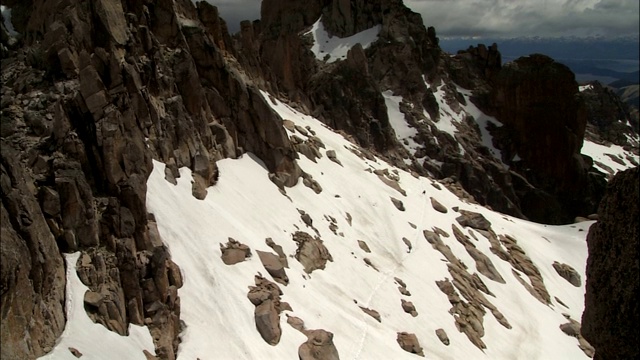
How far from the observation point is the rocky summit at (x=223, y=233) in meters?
14.1

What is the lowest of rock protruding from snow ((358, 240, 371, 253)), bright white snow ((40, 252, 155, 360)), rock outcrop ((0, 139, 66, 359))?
rock protruding from snow ((358, 240, 371, 253))

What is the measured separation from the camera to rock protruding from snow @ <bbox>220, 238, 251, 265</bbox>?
76.2 feet

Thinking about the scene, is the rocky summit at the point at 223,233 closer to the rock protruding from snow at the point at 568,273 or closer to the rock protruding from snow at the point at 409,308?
the rock protruding from snow at the point at 568,273

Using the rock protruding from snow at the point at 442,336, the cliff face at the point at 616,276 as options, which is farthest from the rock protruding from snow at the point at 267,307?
the cliff face at the point at 616,276

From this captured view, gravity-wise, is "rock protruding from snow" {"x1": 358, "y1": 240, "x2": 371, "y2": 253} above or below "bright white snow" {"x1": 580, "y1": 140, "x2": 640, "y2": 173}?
above

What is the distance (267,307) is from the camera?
70.5ft

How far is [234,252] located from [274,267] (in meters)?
2.24

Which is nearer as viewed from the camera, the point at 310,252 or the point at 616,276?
the point at 616,276

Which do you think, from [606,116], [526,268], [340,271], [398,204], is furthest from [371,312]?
[606,116]

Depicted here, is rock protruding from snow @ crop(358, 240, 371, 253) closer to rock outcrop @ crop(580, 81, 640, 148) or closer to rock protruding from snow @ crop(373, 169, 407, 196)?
rock protruding from snow @ crop(373, 169, 407, 196)

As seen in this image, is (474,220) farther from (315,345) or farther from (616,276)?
(616,276)

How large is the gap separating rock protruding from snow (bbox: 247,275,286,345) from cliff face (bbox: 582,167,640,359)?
12.2 m

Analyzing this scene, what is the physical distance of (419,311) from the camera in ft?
97.1

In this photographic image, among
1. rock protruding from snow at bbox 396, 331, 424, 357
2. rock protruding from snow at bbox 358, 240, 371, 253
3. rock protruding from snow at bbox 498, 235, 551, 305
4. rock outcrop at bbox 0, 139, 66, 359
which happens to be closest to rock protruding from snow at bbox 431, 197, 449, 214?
rock protruding from snow at bbox 498, 235, 551, 305
